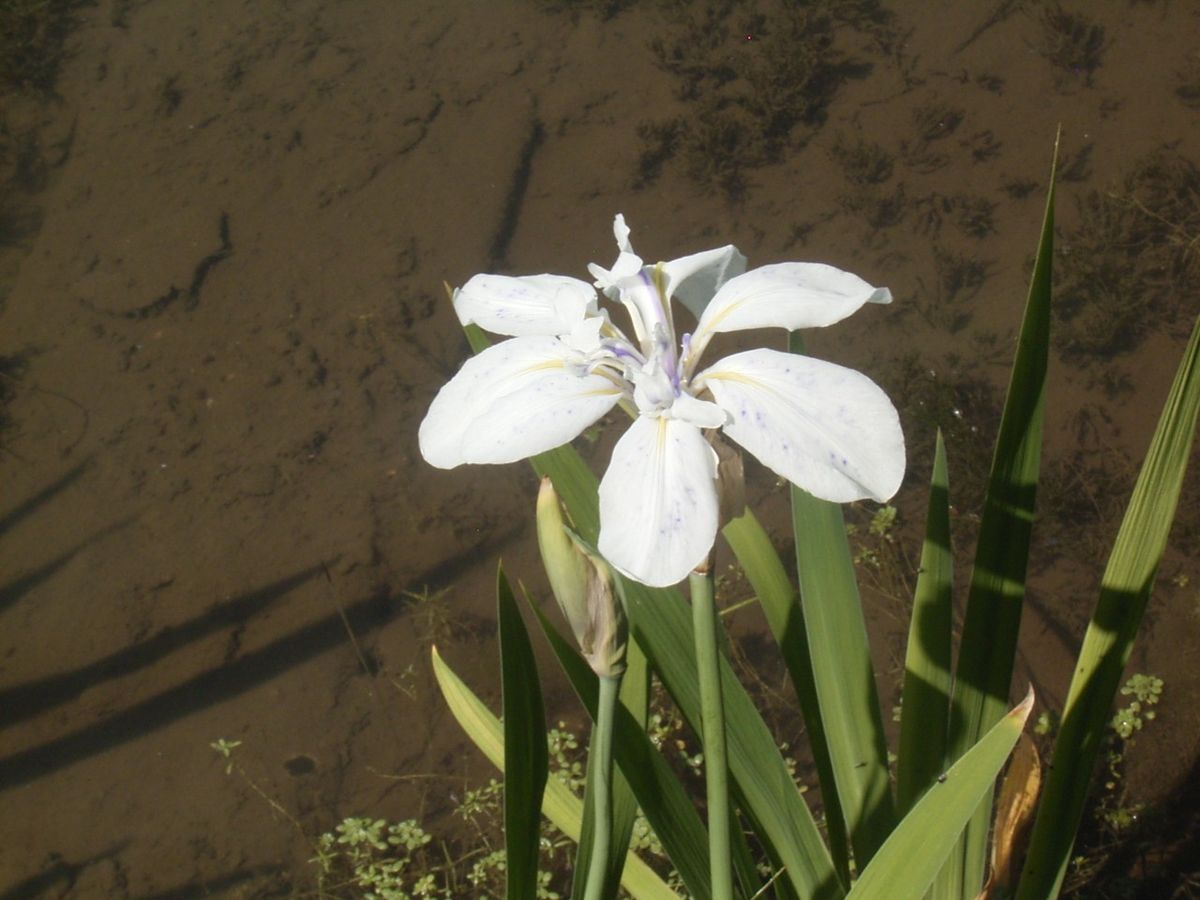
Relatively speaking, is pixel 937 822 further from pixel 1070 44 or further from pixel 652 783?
pixel 1070 44

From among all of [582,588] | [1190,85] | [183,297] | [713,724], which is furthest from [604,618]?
[1190,85]

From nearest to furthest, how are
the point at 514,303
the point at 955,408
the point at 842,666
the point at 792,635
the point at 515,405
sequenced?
the point at 515,405 → the point at 514,303 → the point at 842,666 → the point at 792,635 → the point at 955,408

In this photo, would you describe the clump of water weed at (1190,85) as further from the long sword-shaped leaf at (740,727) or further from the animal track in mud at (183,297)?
the animal track in mud at (183,297)

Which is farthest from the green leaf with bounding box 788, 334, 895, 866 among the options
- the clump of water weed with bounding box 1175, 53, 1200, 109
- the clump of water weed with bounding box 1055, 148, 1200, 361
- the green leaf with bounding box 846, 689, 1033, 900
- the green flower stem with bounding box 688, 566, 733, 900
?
the clump of water weed with bounding box 1175, 53, 1200, 109

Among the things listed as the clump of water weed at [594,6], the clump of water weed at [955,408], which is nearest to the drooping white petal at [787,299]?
the clump of water weed at [955,408]

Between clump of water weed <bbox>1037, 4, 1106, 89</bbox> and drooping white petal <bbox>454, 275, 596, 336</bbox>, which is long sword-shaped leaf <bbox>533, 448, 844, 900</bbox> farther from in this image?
clump of water weed <bbox>1037, 4, 1106, 89</bbox>
